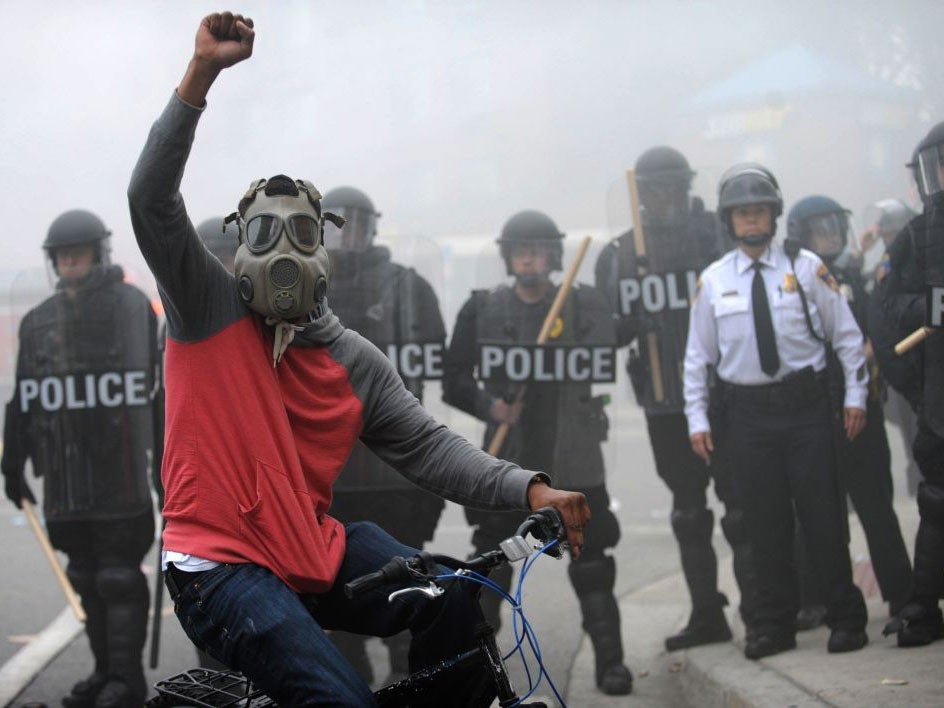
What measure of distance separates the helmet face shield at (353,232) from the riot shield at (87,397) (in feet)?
2.89

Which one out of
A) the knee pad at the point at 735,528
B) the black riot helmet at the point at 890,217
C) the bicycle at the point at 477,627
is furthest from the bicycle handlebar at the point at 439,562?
the black riot helmet at the point at 890,217

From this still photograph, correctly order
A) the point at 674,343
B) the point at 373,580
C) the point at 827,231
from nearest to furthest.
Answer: the point at 373,580 < the point at 674,343 < the point at 827,231

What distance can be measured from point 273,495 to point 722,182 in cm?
355

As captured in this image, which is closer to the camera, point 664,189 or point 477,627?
point 477,627

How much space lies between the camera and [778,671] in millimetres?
5195

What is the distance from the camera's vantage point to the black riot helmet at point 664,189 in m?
6.21

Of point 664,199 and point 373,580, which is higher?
point 664,199

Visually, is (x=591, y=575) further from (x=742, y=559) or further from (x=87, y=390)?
(x=87, y=390)

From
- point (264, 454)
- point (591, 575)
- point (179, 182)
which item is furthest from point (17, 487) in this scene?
point (179, 182)

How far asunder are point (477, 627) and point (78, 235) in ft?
11.6

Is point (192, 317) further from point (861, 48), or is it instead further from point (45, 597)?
point (861, 48)

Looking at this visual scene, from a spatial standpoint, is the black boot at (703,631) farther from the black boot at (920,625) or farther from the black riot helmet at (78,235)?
the black riot helmet at (78,235)

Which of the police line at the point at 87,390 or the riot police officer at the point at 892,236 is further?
the riot police officer at the point at 892,236

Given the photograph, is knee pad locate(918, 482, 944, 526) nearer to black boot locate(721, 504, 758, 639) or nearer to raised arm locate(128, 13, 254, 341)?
black boot locate(721, 504, 758, 639)
